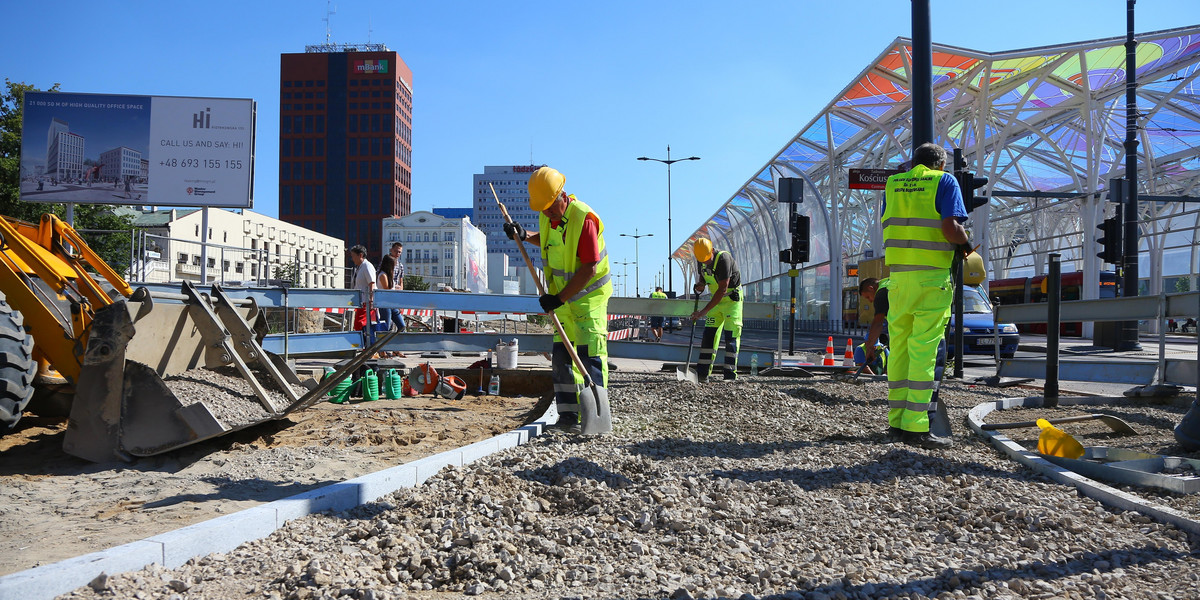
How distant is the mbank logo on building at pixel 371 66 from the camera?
126750mm

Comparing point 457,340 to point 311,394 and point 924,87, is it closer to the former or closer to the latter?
point 311,394

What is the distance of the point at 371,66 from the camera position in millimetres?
126750

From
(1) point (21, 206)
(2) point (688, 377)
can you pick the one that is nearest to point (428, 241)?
(1) point (21, 206)

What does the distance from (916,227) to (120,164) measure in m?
19.0

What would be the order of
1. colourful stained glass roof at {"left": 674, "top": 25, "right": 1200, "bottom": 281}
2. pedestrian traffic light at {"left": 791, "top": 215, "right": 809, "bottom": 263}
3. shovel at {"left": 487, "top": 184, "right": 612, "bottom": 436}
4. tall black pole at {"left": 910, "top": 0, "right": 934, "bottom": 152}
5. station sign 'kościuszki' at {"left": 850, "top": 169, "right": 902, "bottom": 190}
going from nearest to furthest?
shovel at {"left": 487, "top": 184, "right": 612, "bottom": 436}
tall black pole at {"left": 910, "top": 0, "right": 934, "bottom": 152}
station sign 'kościuszki' at {"left": 850, "top": 169, "right": 902, "bottom": 190}
pedestrian traffic light at {"left": 791, "top": 215, "right": 809, "bottom": 263}
colourful stained glass roof at {"left": 674, "top": 25, "right": 1200, "bottom": 281}

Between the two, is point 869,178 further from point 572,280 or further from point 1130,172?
point 1130,172

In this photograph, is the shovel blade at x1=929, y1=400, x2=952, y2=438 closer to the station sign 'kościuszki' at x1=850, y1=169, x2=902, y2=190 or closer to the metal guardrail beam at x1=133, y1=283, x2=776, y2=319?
the metal guardrail beam at x1=133, y1=283, x2=776, y2=319

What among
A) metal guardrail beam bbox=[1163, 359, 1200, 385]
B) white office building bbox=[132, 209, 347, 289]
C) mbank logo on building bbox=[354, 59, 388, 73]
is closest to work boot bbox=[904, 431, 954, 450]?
metal guardrail beam bbox=[1163, 359, 1200, 385]

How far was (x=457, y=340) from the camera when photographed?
35.1 feet

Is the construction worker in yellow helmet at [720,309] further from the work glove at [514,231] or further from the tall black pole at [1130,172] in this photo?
the tall black pole at [1130,172]

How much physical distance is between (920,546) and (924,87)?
7651 millimetres

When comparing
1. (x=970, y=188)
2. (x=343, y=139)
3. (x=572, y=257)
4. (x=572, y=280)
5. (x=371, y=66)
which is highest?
(x=371, y=66)

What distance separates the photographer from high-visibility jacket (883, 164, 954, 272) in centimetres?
497

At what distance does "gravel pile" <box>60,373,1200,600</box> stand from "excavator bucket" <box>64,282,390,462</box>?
1.80m
